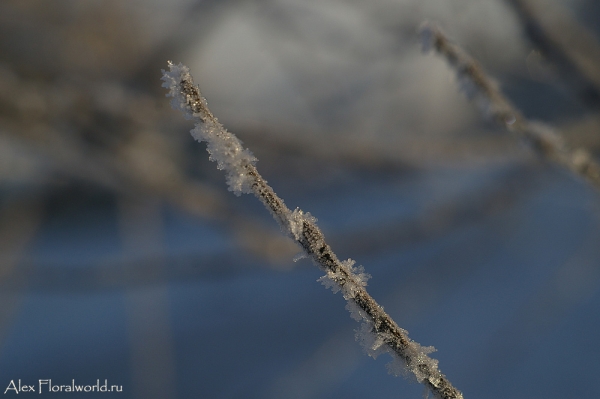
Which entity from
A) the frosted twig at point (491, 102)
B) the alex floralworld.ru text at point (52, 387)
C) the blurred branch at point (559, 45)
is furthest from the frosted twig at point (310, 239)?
the alex floralworld.ru text at point (52, 387)

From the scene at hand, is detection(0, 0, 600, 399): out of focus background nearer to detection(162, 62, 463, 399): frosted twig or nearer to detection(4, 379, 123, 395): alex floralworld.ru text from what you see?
detection(4, 379, 123, 395): alex floralworld.ru text

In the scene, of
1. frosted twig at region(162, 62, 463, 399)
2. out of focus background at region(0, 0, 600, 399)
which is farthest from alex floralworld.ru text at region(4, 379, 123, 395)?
frosted twig at region(162, 62, 463, 399)

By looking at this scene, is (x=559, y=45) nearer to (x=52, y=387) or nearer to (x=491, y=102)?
(x=491, y=102)

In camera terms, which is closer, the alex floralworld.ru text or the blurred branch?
the blurred branch

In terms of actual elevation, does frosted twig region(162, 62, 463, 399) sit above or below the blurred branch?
below

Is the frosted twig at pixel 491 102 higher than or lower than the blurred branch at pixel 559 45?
lower

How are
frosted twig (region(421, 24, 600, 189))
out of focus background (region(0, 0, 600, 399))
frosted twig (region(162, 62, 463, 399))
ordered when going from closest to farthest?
frosted twig (region(162, 62, 463, 399)) < frosted twig (region(421, 24, 600, 189)) < out of focus background (region(0, 0, 600, 399))

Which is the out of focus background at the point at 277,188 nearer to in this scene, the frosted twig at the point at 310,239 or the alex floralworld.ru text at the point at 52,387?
the alex floralworld.ru text at the point at 52,387

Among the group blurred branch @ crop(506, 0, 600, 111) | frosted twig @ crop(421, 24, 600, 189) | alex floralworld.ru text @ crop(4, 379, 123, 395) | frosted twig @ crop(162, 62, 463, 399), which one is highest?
alex floralworld.ru text @ crop(4, 379, 123, 395)
